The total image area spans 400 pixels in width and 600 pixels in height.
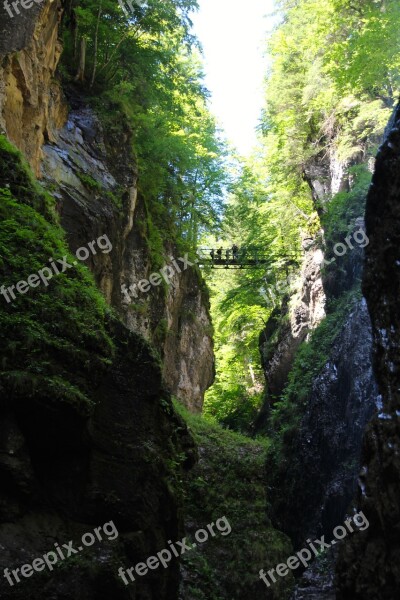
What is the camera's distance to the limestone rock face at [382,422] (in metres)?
5.17

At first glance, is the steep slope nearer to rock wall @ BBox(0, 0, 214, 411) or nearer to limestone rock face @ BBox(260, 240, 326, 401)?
rock wall @ BBox(0, 0, 214, 411)

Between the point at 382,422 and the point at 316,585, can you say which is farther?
the point at 316,585

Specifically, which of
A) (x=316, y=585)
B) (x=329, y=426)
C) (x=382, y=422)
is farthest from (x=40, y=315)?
(x=329, y=426)

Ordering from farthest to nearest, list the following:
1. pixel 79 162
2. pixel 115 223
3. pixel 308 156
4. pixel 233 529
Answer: pixel 308 156, pixel 233 529, pixel 115 223, pixel 79 162

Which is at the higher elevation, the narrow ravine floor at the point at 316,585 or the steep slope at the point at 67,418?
the steep slope at the point at 67,418

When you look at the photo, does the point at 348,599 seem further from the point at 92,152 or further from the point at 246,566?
the point at 92,152

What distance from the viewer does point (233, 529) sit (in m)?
12.8

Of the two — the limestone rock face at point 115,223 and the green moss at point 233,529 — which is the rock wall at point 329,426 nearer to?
the green moss at point 233,529

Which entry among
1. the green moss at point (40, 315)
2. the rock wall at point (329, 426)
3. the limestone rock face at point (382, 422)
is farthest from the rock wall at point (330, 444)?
the green moss at point (40, 315)

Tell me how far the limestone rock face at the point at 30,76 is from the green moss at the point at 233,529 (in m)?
8.35

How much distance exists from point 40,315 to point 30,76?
5.85m

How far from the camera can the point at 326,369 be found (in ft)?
43.7

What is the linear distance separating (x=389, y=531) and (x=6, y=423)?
3791 millimetres

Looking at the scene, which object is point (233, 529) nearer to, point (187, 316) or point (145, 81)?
point (187, 316)
